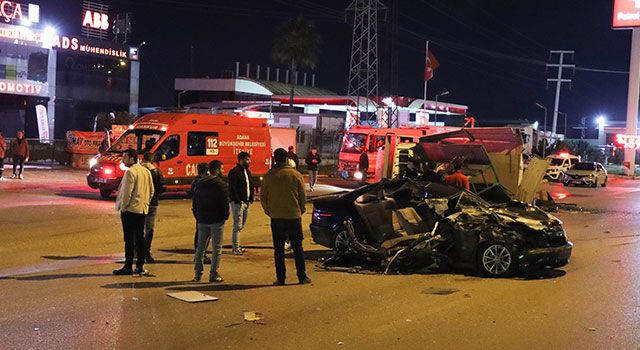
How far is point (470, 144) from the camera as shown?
62.5ft

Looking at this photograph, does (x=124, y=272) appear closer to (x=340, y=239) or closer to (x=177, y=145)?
(x=340, y=239)

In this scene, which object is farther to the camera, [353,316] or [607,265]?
[607,265]

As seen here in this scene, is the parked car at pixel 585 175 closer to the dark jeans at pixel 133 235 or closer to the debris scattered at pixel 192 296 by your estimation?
the dark jeans at pixel 133 235

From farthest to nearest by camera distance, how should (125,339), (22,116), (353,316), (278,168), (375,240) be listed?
(22,116) → (375,240) → (278,168) → (353,316) → (125,339)

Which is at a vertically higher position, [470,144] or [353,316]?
[470,144]

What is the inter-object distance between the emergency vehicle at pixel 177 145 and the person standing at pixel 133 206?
33.2 feet

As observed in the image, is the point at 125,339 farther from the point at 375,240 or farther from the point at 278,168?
the point at 375,240

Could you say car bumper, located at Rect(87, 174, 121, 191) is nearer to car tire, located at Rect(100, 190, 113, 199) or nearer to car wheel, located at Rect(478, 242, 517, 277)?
car tire, located at Rect(100, 190, 113, 199)

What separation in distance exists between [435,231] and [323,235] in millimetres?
1930

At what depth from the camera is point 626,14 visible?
59.9 m

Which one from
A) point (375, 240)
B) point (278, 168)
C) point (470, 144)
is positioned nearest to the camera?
point (278, 168)

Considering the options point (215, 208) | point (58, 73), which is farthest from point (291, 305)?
point (58, 73)

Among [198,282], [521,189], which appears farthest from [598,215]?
[198,282]

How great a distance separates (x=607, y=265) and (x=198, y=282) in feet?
21.5
